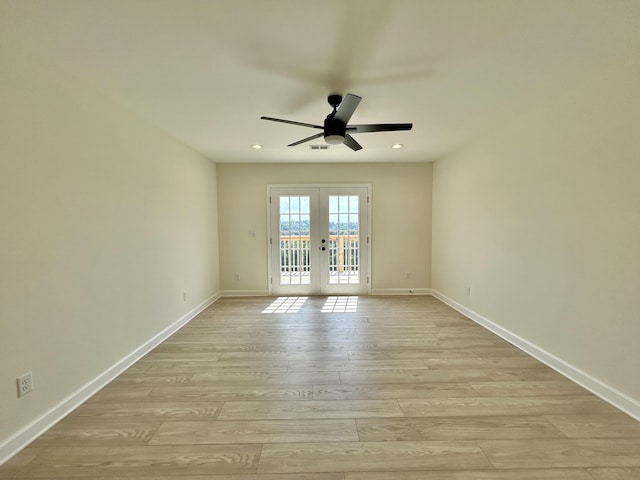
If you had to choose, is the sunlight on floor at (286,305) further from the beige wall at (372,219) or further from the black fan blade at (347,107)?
the black fan blade at (347,107)

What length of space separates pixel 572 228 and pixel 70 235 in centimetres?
390

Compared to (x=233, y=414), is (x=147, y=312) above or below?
above

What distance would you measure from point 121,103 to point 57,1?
1159 mm

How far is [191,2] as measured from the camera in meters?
1.35

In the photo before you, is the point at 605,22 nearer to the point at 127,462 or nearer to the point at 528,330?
the point at 528,330

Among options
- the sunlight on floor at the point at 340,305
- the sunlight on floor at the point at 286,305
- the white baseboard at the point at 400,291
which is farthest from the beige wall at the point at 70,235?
the white baseboard at the point at 400,291

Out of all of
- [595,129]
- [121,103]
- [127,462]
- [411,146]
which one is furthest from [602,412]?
[121,103]

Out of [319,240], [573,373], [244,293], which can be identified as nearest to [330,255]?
[319,240]

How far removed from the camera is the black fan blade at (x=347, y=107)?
1913mm

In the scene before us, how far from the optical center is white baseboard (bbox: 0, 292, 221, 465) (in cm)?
148

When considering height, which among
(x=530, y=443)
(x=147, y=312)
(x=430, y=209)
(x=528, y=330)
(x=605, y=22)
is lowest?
(x=530, y=443)

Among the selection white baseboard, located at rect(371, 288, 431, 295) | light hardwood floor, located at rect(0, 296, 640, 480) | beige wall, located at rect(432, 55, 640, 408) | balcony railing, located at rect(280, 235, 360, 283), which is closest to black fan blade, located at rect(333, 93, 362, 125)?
beige wall, located at rect(432, 55, 640, 408)

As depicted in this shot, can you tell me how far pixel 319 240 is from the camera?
16.0 ft

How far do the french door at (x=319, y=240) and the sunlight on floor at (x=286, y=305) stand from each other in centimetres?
27
